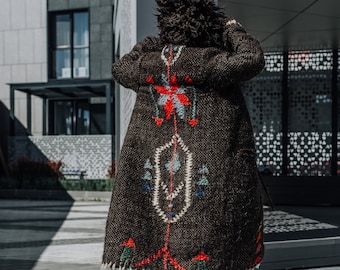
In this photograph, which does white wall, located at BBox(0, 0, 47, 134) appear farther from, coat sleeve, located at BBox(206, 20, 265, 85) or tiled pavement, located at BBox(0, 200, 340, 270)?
coat sleeve, located at BBox(206, 20, 265, 85)

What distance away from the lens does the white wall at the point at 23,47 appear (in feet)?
53.6

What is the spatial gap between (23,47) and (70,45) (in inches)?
63.0

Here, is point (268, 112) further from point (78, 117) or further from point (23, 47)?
point (23, 47)

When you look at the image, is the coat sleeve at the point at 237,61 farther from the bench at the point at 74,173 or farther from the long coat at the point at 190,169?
the bench at the point at 74,173

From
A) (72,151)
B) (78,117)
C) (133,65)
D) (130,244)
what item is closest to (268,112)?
(133,65)

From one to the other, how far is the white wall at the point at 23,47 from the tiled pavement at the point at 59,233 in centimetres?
666

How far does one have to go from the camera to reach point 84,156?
48.5ft

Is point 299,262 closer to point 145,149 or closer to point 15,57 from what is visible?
point 145,149

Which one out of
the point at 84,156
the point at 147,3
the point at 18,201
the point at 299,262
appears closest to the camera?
the point at 147,3

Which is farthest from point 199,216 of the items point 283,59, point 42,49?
point 42,49

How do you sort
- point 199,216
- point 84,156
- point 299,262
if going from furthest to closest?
1. point 84,156
2. point 299,262
3. point 199,216

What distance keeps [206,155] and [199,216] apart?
0.87 ft

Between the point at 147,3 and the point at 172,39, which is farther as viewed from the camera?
the point at 147,3

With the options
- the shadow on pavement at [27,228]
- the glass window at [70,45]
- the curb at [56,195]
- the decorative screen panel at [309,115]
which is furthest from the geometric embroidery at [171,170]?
the glass window at [70,45]
